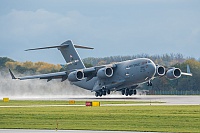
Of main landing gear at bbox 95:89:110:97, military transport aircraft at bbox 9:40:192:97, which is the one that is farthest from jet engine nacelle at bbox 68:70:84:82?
main landing gear at bbox 95:89:110:97

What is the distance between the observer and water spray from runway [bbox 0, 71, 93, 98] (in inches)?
3369

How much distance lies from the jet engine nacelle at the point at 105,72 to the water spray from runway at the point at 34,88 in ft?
45.3

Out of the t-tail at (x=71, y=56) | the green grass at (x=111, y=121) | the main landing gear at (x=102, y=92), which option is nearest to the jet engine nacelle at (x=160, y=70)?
the main landing gear at (x=102, y=92)

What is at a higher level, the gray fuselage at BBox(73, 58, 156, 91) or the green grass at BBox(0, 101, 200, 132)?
the gray fuselage at BBox(73, 58, 156, 91)

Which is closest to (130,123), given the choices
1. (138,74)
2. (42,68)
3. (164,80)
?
(138,74)

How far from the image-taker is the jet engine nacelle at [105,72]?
73.8 metres

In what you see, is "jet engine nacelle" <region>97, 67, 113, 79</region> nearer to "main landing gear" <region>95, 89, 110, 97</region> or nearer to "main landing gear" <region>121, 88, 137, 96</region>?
"main landing gear" <region>95, 89, 110, 97</region>

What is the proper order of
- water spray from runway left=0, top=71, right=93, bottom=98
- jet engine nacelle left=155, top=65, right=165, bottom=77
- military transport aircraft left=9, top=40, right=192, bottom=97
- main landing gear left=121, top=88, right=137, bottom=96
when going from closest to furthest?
military transport aircraft left=9, top=40, right=192, bottom=97, jet engine nacelle left=155, top=65, right=165, bottom=77, main landing gear left=121, top=88, right=137, bottom=96, water spray from runway left=0, top=71, right=93, bottom=98

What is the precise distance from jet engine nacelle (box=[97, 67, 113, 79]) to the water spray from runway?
45.3 ft

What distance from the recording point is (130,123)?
34.7 meters

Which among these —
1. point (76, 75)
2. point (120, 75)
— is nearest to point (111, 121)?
point (76, 75)

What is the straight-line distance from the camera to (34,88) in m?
87.3

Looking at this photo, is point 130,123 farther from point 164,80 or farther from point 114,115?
Answer: point 164,80

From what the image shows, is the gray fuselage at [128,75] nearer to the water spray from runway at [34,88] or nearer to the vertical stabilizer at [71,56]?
the vertical stabilizer at [71,56]
